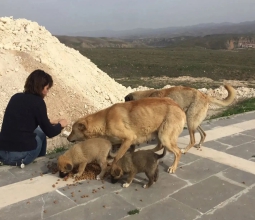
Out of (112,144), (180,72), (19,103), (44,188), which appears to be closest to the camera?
(44,188)

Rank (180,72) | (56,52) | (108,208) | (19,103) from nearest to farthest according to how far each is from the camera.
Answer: (108,208) → (19,103) → (56,52) → (180,72)

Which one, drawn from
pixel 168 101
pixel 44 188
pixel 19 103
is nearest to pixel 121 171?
pixel 44 188

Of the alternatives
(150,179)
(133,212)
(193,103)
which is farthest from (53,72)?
(133,212)

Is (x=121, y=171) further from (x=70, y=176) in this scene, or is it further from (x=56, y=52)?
(x=56, y=52)

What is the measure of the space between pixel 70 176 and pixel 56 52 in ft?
29.8

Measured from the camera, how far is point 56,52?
1373 centimetres

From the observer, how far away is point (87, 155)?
5625 millimetres

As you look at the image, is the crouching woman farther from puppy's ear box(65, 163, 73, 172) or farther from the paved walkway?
puppy's ear box(65, 163, 73, 172)

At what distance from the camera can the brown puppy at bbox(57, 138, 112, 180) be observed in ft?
18.4

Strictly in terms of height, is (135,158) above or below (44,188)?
above

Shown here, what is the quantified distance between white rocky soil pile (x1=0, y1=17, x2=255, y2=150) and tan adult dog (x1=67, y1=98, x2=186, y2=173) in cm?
420

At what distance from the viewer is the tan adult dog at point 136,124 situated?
5.81m

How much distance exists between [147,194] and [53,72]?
8.41 meters

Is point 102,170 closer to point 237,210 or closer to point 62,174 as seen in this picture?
point 62,174
